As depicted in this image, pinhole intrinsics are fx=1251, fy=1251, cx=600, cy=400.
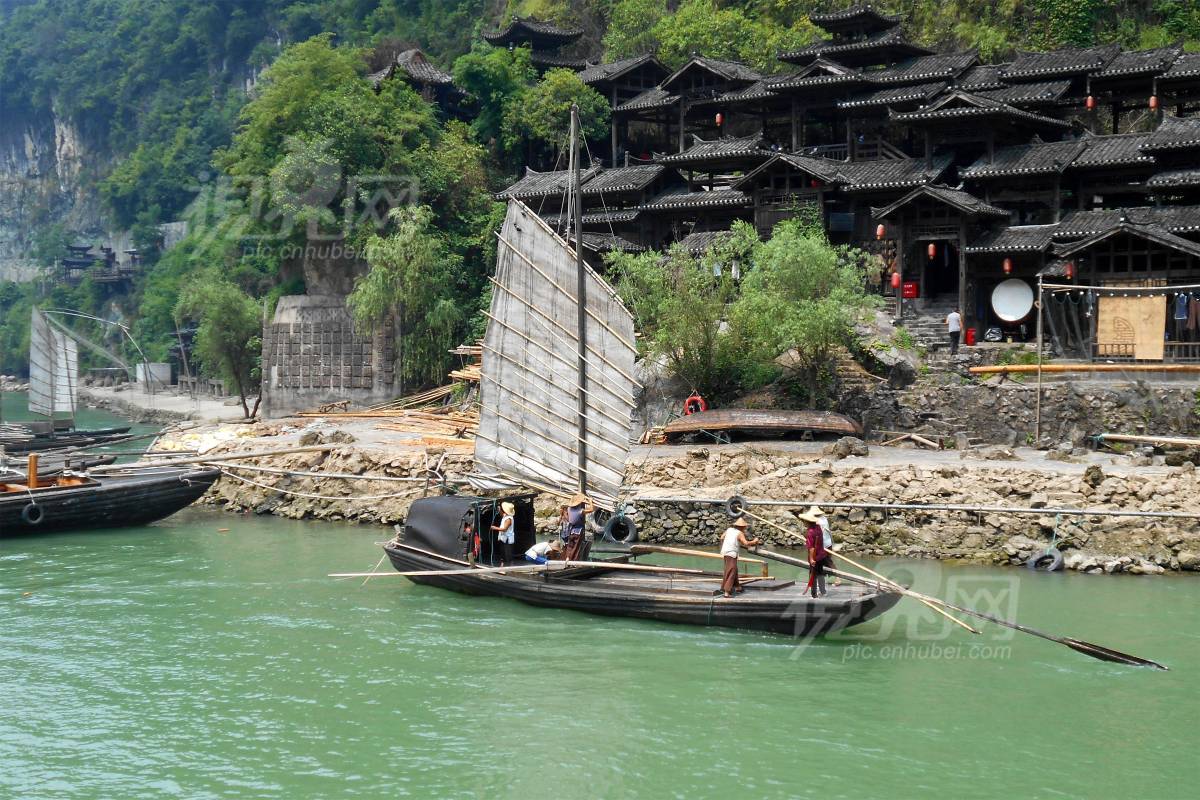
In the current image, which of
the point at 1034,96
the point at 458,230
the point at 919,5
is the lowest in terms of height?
the point at 458,230

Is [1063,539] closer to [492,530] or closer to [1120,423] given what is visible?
[1120,423]

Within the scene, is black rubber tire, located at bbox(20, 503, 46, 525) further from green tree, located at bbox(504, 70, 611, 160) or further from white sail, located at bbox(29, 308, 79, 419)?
green tree, located at bbox(504, 70, 611, 160)

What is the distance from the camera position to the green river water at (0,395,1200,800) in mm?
9602

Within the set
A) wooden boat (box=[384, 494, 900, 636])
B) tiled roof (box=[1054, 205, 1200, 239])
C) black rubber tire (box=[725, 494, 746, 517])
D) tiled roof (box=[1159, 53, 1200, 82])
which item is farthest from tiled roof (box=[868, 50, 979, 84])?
wooden boat (box=[384, 494, 900, 636])

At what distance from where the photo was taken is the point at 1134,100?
29.9m

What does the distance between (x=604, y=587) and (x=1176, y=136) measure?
16.4m

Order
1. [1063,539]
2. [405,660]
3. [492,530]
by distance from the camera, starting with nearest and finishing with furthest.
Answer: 1. [405,660]
2. [492,530]
3. [1063,539]

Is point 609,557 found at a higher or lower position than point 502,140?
lower

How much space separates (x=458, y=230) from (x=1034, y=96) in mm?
14906

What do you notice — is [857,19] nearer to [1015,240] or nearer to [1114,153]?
[1114,153]

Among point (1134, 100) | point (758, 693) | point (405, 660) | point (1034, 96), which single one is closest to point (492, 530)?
point (405, 660)

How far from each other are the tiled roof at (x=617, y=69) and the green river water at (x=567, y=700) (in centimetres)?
2328

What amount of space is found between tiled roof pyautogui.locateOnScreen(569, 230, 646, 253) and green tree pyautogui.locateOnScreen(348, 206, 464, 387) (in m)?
3.69

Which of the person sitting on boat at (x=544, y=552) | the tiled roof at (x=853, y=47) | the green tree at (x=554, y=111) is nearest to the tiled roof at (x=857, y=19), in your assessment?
the tiled roof at (x=853, y=47)
